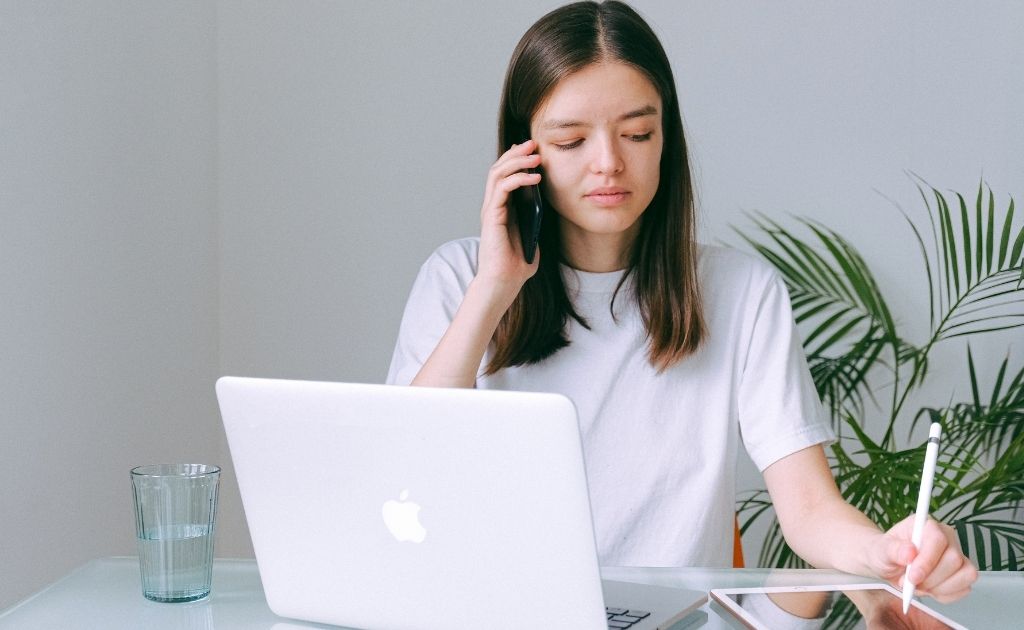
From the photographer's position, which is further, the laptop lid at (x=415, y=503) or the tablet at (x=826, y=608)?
the tablet at (x=826, y=608)

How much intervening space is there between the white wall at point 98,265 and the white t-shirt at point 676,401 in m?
0.76

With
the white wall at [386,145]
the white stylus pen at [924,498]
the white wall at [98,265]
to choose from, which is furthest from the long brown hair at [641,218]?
the white wall at [386,145]

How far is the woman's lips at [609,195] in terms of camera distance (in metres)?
1.59

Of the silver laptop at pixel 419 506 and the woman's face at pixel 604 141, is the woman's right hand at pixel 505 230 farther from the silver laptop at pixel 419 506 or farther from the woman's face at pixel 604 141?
the silver laptop at pixel 419 506

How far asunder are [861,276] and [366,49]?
4.39ft

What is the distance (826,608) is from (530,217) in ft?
2.65

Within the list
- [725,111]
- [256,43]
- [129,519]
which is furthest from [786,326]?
[256,43]

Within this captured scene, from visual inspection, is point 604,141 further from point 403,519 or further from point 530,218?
point 403,519

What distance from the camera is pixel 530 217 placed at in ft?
5.59

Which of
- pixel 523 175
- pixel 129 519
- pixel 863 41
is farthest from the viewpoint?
pixel 863 41

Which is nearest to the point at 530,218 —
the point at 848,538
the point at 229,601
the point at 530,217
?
the point at 530,217

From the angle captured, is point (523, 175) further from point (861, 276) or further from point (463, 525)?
point (861, 276)

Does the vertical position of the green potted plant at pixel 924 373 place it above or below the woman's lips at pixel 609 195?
below

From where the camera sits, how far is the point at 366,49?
113 inches
